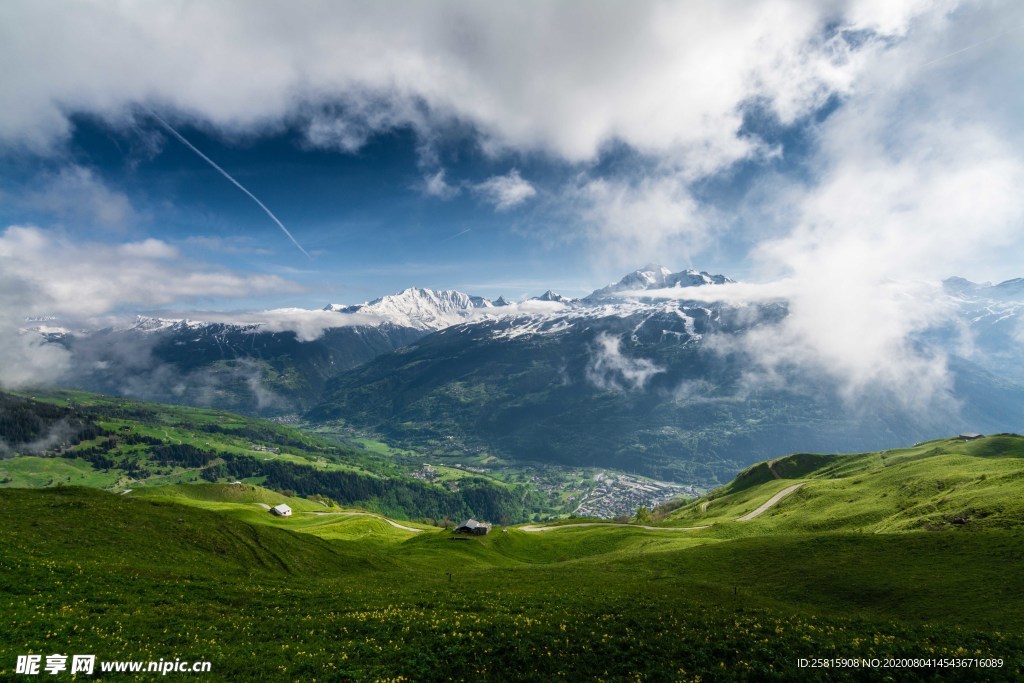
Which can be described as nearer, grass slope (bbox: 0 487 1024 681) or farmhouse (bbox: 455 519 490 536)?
grass slope (bbox: 0 487 1024 681)

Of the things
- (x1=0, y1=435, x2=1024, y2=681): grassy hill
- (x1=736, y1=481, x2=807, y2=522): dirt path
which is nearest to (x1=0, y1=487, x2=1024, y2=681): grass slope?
(x1=0, y1=435, x2=1024, y2=681): grassy hill

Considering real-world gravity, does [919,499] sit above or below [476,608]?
below

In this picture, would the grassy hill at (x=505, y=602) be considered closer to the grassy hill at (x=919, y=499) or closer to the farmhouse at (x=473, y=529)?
the grassy hill at (x=919, y=499)

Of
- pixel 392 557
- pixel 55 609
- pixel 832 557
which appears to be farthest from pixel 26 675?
pixel 832 557

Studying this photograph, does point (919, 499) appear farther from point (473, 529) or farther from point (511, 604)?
point (511, 604)

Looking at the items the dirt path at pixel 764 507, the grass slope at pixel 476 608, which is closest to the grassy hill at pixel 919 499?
the dirt path at pixel 764 507

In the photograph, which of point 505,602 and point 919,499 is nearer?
point 505,602

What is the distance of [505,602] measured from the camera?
33031mm

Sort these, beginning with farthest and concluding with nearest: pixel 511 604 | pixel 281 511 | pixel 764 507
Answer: pixel 764 507 → pixel 281 511 → pixel 511 604

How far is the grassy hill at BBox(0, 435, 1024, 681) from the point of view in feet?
73.3

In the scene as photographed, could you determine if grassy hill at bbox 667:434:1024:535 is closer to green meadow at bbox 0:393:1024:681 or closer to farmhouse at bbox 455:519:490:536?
green meadow at bbox 0:393:1024:681

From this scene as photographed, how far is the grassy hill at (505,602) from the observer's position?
22.3 meters

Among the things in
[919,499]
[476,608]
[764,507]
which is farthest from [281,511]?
[919,499]

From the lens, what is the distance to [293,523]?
114438 millimetres
